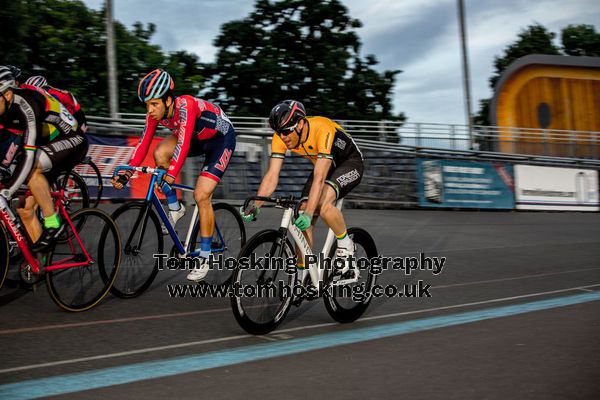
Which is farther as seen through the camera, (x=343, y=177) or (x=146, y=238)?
(x=146, y=238)

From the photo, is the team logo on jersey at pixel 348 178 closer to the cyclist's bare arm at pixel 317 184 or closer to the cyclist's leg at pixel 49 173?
the cyclist's bare arm at pixel 317 184

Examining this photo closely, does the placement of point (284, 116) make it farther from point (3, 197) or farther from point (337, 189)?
point (3, 197)

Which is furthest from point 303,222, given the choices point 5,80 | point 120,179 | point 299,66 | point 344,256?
point 299,66

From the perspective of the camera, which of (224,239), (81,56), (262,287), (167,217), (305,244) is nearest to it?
(262,287)

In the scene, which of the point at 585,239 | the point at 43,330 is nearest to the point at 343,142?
the point at 43,330

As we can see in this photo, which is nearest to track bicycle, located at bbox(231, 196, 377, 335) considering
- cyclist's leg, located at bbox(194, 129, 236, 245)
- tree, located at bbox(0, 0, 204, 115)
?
cyclist's leg, located at bbox(194, 129, 236, 245)

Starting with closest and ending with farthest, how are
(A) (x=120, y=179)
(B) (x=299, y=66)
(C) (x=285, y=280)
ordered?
1. (C) (x=285, y=280)
2. (A) (x=120, y=179)
3. (B) (x=299, y=66)

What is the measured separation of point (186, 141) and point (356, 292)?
2.02 metres

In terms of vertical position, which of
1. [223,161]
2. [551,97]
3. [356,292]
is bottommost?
[356,292]

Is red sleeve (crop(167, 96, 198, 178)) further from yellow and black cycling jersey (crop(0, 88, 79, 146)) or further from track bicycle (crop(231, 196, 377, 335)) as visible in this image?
track bicycle (crop(231, 196, 377, 335))

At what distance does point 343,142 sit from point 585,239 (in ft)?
35.5

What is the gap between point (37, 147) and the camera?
5.61 m

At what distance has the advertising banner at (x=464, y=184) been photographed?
1839 centimetres

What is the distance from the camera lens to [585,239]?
1499cm
